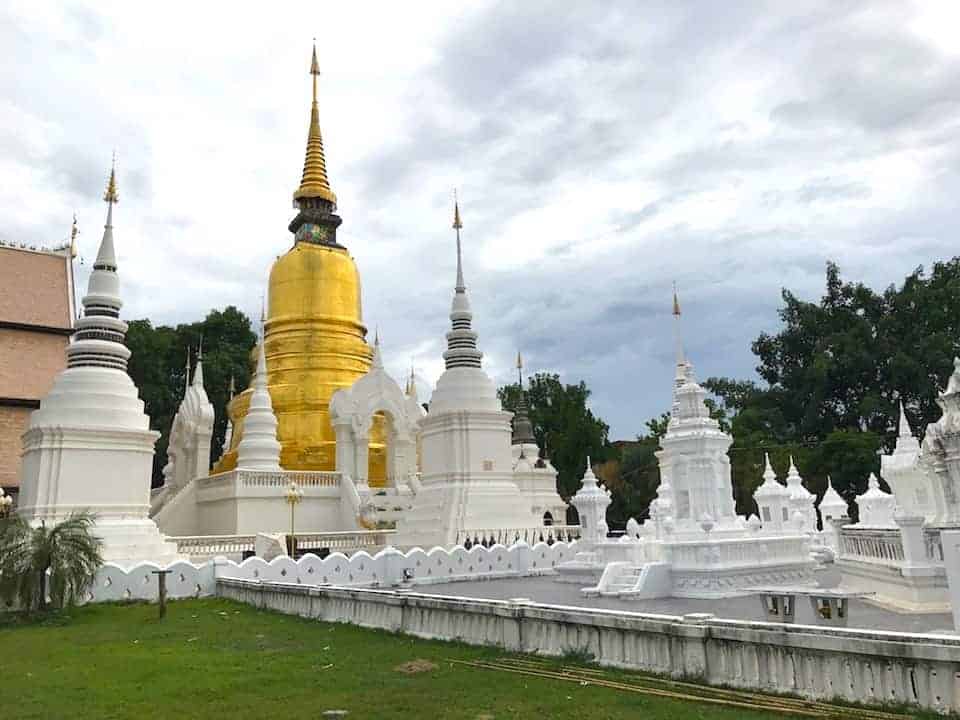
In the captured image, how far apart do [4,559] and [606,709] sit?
10.9 metres

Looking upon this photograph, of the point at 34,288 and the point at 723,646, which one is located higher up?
the point at 34,288

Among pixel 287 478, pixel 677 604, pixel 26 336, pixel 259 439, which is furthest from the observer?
pixel 26 336

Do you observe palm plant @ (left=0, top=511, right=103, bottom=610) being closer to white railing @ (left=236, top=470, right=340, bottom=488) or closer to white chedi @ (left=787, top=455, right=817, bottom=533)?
white railing @ (left=236, top=470, right=340, bottom=488)

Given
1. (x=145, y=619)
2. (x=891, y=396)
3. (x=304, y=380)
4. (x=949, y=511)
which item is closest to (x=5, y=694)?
(x=145, y=619)

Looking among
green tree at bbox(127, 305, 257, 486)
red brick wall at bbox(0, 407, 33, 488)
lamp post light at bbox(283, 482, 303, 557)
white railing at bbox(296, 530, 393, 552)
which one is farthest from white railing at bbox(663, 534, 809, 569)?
green tree at bbox(127, 305, 257, 486)

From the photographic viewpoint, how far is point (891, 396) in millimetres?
44938

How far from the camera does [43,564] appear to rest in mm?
Result: 12781

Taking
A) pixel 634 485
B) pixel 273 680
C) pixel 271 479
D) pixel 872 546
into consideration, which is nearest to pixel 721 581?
pixel 872 546

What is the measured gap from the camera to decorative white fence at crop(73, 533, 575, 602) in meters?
14.9

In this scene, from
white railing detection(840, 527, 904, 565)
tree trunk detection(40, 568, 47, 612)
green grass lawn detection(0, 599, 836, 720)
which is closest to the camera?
green grass lawn detection(0, 599, 836, 720)

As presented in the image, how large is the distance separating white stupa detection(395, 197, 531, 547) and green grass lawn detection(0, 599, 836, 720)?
12.3 metres

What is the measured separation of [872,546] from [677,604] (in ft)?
13.6

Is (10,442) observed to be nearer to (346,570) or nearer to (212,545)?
(212,545)

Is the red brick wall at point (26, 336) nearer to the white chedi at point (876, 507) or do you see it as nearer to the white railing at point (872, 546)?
the white railing at point (872, 546)
